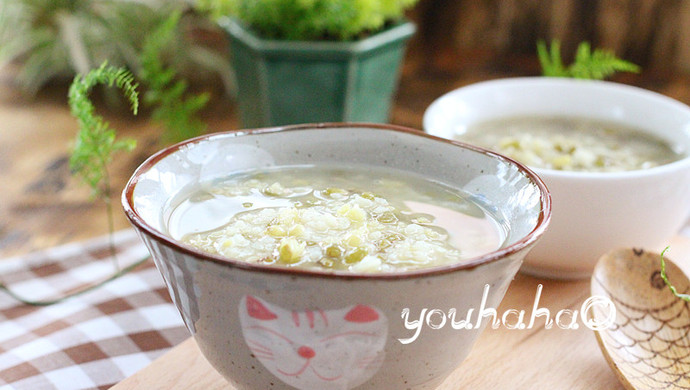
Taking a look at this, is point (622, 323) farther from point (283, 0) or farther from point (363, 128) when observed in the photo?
point (283, 0)

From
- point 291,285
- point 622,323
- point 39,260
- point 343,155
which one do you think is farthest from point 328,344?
point 39,260

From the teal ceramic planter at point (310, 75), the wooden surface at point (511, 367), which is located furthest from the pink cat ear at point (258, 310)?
the teal ceramic planter at point (310, 75)

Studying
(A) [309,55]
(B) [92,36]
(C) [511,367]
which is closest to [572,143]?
(C) [511,367]

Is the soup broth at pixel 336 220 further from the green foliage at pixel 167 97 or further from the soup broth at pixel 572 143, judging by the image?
the green foliage at pixel 167 97

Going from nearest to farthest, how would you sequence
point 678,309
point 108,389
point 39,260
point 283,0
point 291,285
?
point 291,285
point 108,389
point 678,309
point 39,260
point 283,0

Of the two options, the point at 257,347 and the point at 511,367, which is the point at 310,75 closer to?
the point at 511,367
